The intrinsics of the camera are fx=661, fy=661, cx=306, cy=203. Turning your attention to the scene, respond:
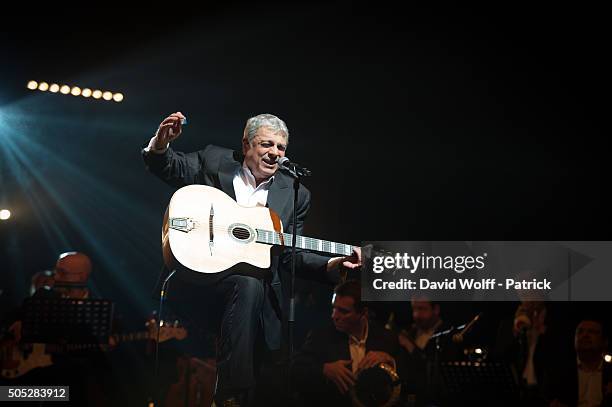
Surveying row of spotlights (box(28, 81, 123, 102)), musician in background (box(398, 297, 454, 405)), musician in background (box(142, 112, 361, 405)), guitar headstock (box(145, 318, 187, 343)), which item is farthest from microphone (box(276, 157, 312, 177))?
row of spotlights (box(28, 81, 123, 102))

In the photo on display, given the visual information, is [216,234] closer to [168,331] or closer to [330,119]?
[168,331]

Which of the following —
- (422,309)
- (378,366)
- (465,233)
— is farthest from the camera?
(465,233)

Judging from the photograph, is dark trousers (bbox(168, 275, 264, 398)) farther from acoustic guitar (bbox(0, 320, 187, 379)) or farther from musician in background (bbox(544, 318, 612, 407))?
musician in background (bbox(544, 318, 612, 407))

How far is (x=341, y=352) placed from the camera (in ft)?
19.3

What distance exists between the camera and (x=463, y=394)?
521cm

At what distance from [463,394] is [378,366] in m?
0.76

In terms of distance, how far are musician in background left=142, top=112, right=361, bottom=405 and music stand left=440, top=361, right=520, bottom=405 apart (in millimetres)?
1560

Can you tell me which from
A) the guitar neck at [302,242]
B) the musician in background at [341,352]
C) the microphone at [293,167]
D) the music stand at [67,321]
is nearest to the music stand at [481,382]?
the musician in background at [341,352]

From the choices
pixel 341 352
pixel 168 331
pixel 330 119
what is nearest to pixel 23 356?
pixel 168 331


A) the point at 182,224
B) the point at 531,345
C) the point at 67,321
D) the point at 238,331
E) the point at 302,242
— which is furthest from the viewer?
the point at 531,345

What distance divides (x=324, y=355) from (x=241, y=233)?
2256mm

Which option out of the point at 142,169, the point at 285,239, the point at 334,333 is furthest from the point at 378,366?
the point at 142,169

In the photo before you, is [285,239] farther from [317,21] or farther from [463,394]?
[317,21]

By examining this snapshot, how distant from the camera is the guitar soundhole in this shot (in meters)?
3.96
